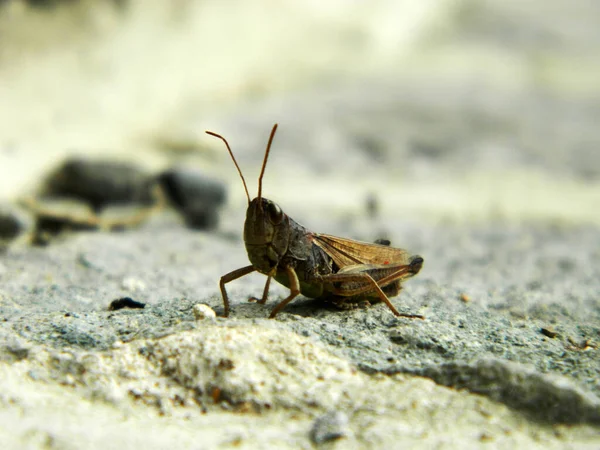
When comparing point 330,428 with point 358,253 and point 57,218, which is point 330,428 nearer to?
point 358,253

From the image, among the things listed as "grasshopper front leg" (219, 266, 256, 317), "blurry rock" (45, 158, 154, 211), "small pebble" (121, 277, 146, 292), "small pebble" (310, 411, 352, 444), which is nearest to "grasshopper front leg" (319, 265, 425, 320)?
"grasshopper front leg" (219, 266, 256, 317)

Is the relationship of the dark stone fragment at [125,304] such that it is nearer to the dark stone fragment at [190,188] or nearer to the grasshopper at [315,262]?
the grasshopper at [315,262]

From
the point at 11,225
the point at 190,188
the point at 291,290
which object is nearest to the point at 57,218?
the point at 11,225

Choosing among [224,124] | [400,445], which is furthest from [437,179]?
[400,445]

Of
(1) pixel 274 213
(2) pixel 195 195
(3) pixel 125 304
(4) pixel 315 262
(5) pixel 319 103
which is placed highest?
(5) pixel 319 103

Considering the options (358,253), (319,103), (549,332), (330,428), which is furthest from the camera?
(319,103)

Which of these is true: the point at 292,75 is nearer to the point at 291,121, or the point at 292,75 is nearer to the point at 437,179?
the point at 291,121

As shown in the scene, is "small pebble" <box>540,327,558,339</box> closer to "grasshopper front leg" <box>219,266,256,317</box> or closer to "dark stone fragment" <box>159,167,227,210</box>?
"grasshopper front leg" <box>219,266,256,317</box>
